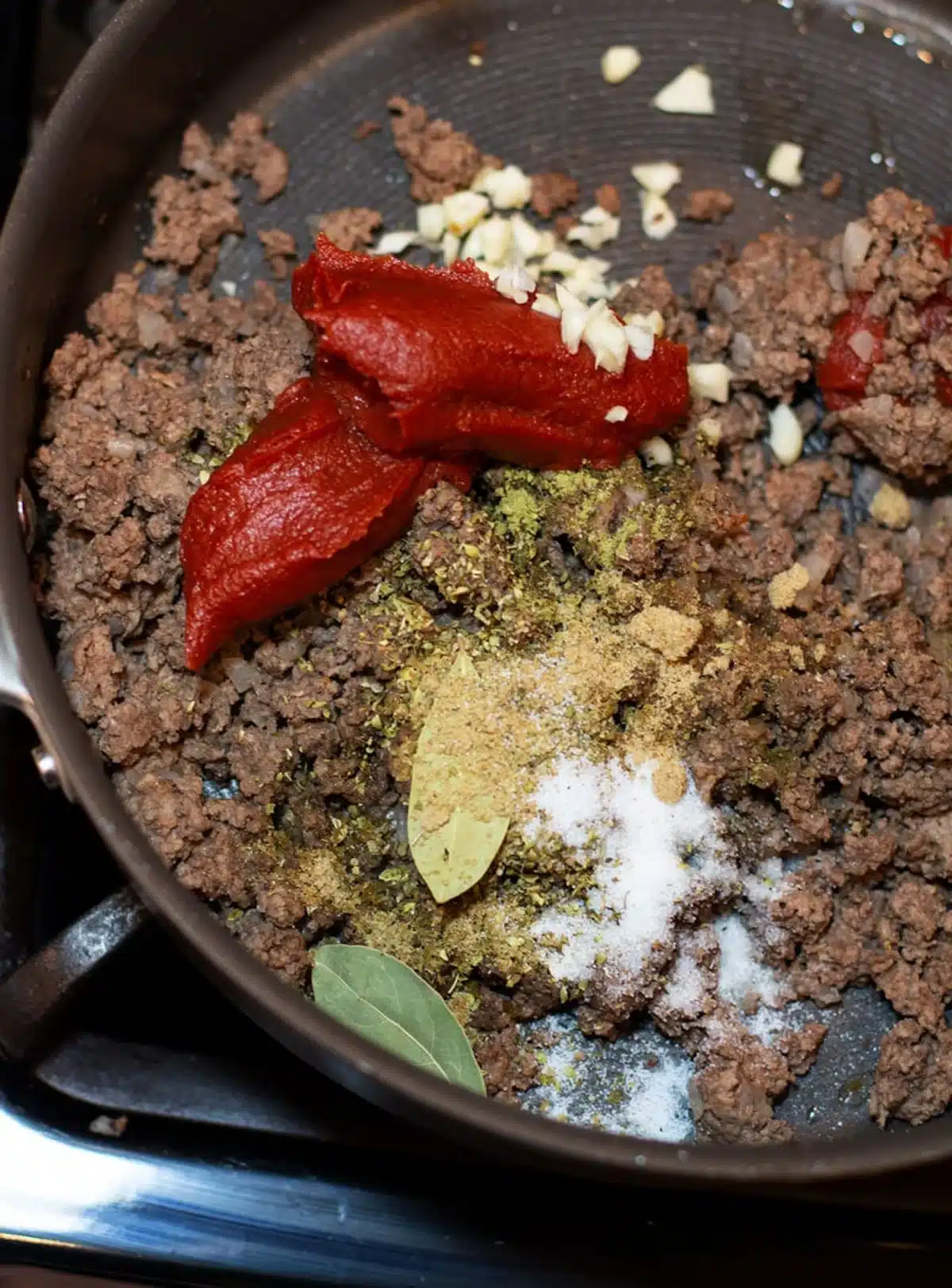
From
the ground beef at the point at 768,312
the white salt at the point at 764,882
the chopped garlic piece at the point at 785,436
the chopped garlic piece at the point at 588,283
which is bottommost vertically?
the white salt at the point at 764,882

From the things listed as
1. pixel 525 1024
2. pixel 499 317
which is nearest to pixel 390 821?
pixel 525 1024

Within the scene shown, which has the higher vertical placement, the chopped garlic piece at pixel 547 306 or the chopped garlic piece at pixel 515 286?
the chopped garlic piece at pixel 515 286

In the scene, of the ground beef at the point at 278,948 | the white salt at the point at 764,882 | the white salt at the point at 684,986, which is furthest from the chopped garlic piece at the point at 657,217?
the ground beef at the point at 278,948

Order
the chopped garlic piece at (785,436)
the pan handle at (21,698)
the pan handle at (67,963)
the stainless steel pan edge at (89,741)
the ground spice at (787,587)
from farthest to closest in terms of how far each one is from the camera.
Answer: the chopped garlic piece at (785,436) → the ground spice at (787,587) → the pan handle at (67,963) → the pan handle at (21,698) → the stainless steel pan edge at (89,741)

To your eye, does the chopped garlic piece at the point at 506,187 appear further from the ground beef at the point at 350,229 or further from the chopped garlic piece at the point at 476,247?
the ground beef at the point at 350,229

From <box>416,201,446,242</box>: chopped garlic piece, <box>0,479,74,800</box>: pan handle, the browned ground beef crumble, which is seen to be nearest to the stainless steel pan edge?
<box>0,479,74,800</box>: pan handle

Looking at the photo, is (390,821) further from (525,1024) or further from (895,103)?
(895,103)

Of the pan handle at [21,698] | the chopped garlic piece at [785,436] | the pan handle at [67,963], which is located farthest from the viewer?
the chopped garlic piece at [785,436]

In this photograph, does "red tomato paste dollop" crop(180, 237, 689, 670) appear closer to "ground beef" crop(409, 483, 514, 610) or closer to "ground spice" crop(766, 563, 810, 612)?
"ground beef" crop(409, 483, 514, 610)
